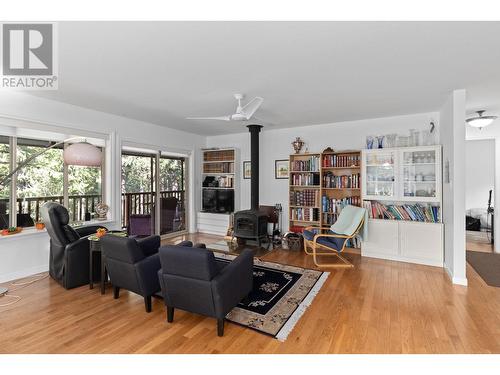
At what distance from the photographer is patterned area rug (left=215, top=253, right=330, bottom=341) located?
7.65 feet

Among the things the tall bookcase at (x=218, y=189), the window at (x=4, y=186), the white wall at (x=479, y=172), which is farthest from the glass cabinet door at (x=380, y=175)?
the window at (x=4, y=186)

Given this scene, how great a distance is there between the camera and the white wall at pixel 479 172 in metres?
6.41

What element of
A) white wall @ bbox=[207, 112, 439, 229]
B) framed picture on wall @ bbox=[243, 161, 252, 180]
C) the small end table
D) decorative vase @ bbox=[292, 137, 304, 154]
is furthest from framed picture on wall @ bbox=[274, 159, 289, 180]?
the small end table

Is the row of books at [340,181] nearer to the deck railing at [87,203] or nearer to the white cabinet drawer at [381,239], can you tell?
the white cabinet drawer at [381,239]

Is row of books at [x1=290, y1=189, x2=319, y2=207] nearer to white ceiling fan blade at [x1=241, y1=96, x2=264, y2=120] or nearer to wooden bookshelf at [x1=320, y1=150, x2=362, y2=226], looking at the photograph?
wooden bookshelf at [x1=320, y1=150, x2=362, y2=226]

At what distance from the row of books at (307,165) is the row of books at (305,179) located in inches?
4.2

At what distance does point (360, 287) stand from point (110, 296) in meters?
2.99

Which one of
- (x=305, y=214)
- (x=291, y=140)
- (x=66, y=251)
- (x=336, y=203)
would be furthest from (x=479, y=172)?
(x=66, y=251)

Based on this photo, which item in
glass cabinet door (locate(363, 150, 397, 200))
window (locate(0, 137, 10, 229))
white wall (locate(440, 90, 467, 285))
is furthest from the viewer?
glass cabinet door (locate(363, 150, 397, 200))

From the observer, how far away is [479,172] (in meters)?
6.50

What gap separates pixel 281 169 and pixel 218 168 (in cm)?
165

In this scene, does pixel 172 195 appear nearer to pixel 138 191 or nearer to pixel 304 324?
pixel 138 191

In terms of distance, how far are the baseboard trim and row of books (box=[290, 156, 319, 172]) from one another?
455 centimetres
